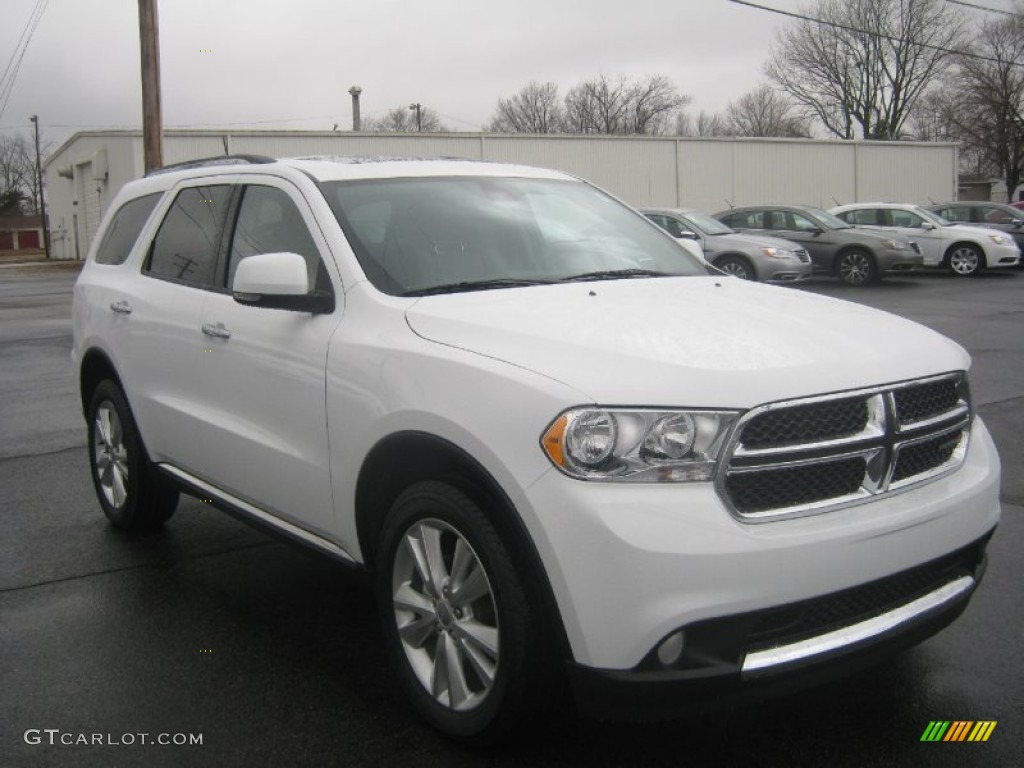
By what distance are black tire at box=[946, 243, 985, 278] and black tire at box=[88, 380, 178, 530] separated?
2070 cm

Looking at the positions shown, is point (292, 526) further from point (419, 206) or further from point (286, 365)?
point (419, 206)

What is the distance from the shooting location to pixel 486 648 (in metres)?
2.91

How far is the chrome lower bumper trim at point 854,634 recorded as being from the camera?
8.63 feet

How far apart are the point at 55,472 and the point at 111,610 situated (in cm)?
277

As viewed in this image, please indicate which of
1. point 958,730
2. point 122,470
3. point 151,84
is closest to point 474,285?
point 958,730

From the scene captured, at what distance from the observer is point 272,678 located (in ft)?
11.9

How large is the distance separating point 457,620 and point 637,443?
0.81 meters

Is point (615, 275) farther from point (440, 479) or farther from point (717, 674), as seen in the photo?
point (717, 674)

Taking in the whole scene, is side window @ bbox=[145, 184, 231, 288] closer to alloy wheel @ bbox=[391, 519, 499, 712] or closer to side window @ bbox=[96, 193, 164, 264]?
side window @ bbox=[96, 193, 164, 264]

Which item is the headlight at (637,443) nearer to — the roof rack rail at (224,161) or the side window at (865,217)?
the roof rack rail at (224,161)

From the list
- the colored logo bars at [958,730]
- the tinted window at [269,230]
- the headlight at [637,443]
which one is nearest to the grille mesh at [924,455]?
the headlight at [637,443]

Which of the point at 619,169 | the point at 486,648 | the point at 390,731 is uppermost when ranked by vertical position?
the point at 619,169

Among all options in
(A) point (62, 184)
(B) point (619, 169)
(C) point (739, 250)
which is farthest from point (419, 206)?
(A) point (62, 184)

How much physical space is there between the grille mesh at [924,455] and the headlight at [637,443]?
62 cm
